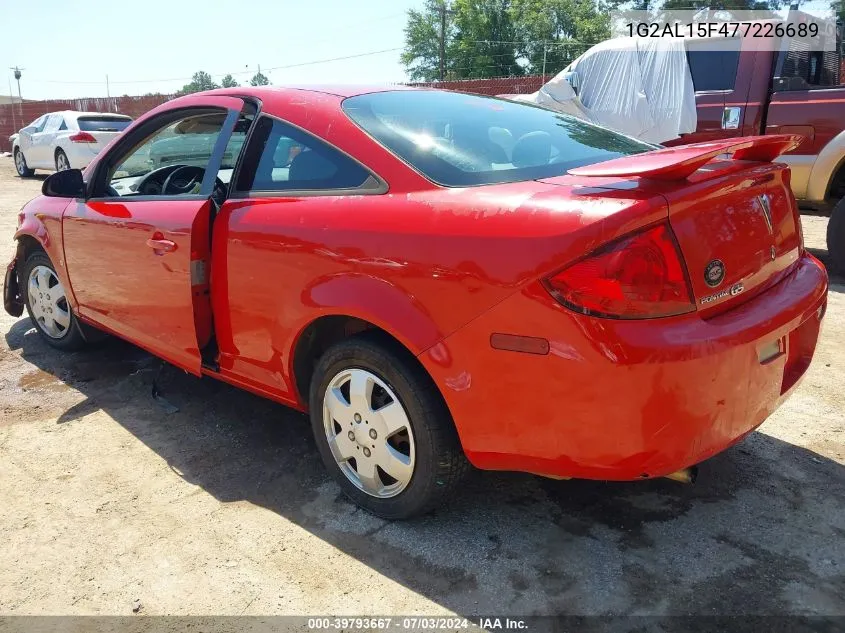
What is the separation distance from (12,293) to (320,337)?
3.19 metres

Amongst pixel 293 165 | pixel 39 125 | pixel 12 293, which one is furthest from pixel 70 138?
pixel 293 165

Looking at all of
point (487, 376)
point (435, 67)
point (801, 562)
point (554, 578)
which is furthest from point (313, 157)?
point (435, 67)

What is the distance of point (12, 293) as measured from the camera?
→ 4.75 meters

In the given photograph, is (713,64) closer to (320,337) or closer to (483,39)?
(320,337)

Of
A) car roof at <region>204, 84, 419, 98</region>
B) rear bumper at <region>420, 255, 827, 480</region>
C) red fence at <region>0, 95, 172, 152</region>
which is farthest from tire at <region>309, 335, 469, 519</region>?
red fence at <region>0, 95, 172, 152</region>

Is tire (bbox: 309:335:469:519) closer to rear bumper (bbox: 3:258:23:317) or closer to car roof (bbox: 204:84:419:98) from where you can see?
car roof (bbox: 204:84:419:98)

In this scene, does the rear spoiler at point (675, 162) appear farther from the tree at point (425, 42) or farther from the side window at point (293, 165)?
the tree at point (425, 42)

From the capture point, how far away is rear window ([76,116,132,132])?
579 inches

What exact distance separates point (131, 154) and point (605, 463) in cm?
307

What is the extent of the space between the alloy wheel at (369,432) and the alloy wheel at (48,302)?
249 centimetres

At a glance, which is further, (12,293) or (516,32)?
(516,32)

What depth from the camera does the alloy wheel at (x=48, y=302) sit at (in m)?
4.32

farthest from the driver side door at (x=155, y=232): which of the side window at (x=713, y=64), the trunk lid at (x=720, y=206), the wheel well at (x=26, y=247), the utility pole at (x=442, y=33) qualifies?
the utility pole at (x=442, y=33)

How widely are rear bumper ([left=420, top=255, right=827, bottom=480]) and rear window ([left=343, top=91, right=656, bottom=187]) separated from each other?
0.61 metres
